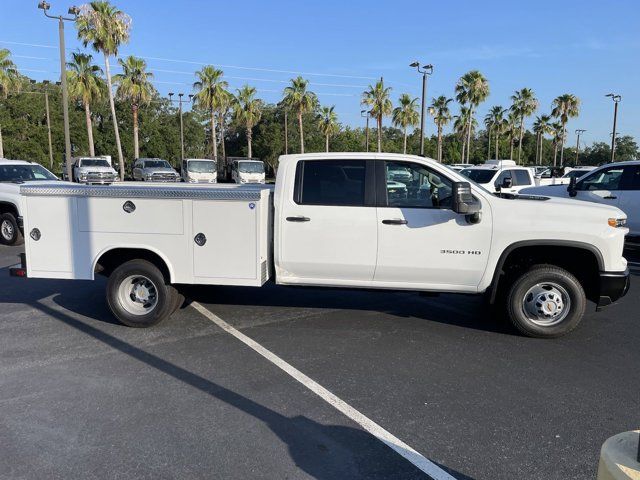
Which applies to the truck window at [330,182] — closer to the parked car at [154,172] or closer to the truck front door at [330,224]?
the truck front door at [330,224]

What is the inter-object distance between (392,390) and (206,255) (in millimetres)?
2542

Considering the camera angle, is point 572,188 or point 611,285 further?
point 572,188

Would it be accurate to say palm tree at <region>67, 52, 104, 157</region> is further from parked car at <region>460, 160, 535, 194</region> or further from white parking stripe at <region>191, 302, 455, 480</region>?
white parking stripe at <region>191, 302, 455, 480</region>

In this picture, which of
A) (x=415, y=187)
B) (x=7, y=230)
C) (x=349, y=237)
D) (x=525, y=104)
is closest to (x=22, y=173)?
(x=7, y=230)

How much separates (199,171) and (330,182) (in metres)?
27.0

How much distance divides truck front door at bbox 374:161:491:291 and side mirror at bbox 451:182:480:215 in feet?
0.65

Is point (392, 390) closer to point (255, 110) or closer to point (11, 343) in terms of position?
point (11, 343)

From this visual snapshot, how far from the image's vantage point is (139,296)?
20.0 feet

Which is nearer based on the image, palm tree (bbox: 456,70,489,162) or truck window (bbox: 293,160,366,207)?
truck window (bbox: 293,160,366,207)

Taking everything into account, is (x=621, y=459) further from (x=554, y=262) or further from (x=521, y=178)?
(x=521, y=178)

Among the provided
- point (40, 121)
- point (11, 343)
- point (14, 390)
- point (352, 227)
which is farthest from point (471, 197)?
point (40, 121)

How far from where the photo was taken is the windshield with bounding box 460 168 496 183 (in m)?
15.2

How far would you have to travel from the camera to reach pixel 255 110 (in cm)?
5472

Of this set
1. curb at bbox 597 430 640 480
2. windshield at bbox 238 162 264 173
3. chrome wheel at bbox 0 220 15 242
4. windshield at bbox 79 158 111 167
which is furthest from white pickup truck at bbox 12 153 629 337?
windshield at bbox 79 158 111 167
